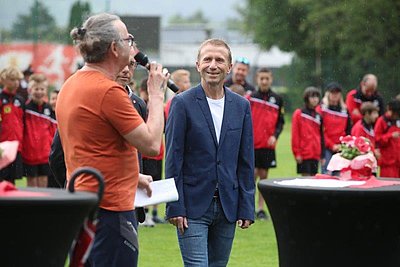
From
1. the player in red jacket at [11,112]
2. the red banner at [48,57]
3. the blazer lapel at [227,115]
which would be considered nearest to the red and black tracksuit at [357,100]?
the player in red jacket at [11,112]


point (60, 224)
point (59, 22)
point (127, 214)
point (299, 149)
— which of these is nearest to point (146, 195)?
point (127, 214)

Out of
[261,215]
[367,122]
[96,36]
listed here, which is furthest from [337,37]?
[96,36]

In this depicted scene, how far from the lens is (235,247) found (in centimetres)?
1245

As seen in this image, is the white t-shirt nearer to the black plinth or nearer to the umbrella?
the umbrella

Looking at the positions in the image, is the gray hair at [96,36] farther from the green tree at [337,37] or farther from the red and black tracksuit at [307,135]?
the green tree at [337,37]

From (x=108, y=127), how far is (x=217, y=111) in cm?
158

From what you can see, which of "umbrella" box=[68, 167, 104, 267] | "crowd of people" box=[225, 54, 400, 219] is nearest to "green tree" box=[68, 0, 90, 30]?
"crowd of people" box=[225, 54, 400, 219]

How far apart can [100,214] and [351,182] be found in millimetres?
1661

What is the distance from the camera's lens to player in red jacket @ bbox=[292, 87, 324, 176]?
16344 mm

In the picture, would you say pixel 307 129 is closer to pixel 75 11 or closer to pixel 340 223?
pixel 340 223

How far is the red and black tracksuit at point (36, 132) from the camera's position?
590 inches

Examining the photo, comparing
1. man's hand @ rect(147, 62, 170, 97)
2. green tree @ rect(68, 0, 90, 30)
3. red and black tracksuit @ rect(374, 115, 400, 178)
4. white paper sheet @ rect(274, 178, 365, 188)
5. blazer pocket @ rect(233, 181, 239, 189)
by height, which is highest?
green tree @ rect(68, 0, 90, 30)

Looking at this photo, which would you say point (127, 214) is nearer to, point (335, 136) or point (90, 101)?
point (90, 101)

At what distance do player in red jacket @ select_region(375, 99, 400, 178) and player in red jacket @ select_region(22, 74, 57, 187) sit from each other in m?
4.72
